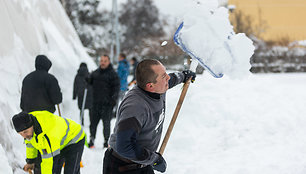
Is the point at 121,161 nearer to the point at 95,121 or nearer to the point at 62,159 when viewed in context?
the point at 62,159

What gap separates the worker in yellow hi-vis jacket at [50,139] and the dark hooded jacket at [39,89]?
1531mm

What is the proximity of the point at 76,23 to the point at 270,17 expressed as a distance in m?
19.6

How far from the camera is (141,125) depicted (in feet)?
7.95

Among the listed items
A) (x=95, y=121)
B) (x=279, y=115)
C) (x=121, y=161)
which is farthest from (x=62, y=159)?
(x=279, y=115)

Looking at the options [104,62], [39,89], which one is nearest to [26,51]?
[104,62]

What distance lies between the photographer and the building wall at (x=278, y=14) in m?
20.9

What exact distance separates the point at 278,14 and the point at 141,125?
21859 mm

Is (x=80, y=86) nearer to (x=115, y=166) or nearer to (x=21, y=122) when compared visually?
(x=21, y=122)

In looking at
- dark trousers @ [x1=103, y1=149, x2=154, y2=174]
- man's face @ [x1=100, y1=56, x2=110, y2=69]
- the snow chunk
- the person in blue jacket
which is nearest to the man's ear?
dark trousers @ [x1=103, y1=149, x2=154, y2=174]

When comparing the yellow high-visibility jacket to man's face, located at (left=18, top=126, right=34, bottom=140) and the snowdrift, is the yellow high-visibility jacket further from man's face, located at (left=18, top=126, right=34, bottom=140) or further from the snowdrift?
the snowdrift

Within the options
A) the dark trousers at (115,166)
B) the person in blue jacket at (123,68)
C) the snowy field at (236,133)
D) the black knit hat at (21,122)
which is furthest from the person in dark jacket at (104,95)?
the dark trousers at (115,166)

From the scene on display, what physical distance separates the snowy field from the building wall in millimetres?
12103

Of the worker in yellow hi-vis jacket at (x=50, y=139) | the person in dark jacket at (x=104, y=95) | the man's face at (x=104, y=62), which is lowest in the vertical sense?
the person in dark jacket at (x=104, y=95)

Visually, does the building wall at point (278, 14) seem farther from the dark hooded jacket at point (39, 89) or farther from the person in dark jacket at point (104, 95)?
the dark hooded jacket at point (39, 89)
